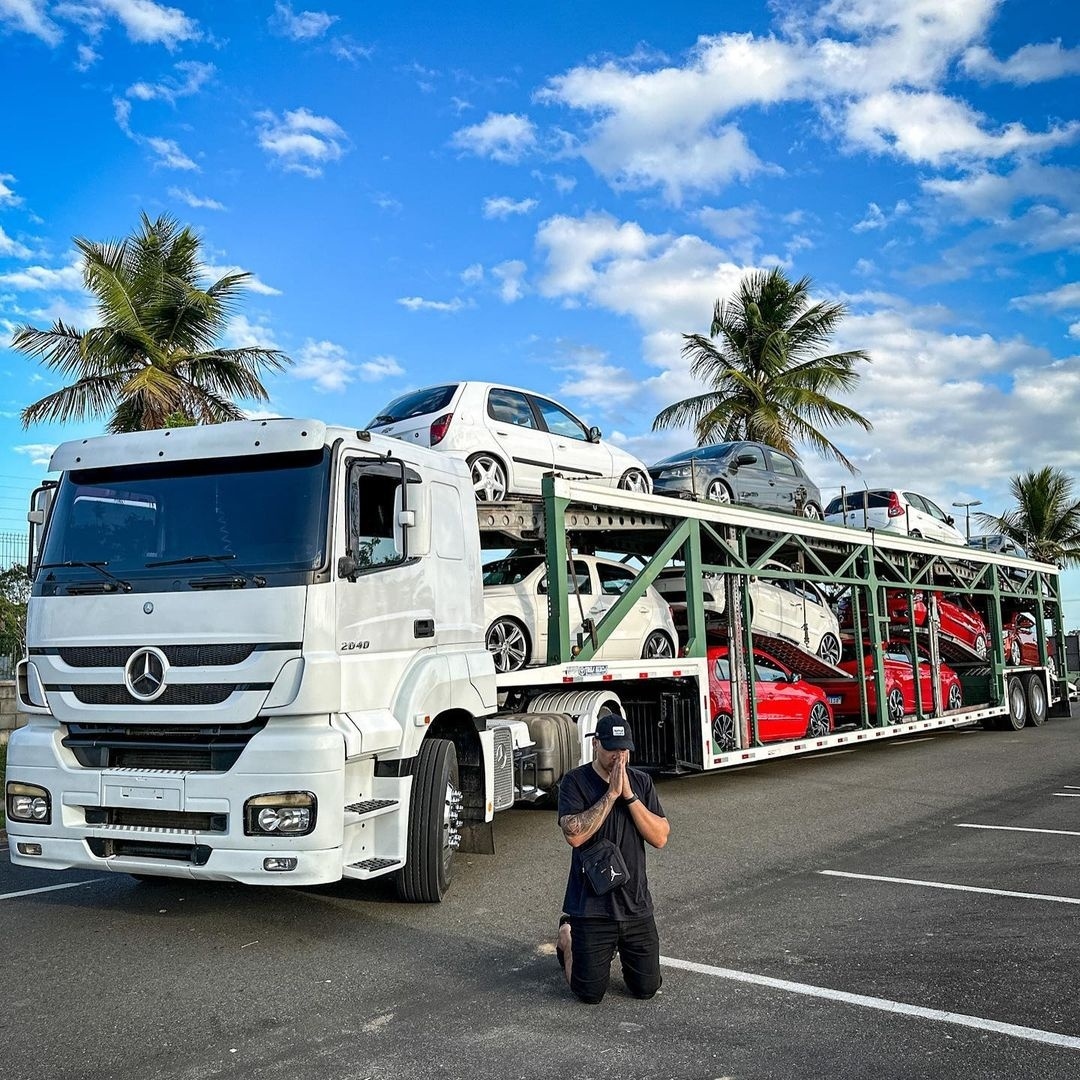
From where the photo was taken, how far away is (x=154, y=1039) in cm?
418

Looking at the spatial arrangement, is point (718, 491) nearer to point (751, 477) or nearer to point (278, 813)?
point (751, 477)

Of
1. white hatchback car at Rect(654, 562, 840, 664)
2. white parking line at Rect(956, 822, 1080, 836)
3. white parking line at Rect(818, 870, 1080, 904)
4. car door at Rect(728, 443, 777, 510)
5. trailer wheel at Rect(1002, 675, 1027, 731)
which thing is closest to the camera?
white parking line at Rect(818, 870, 1080, 904)

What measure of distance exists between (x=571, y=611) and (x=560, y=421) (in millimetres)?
2289

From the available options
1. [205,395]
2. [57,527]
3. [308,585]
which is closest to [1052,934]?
[308,585]

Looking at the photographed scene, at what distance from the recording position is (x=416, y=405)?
31.8 feet

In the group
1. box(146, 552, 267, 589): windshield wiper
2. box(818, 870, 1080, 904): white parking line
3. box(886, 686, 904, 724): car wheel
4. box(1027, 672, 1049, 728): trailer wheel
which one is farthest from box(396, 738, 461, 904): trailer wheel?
box(1027, 672, 1049, 728): trailer wheel

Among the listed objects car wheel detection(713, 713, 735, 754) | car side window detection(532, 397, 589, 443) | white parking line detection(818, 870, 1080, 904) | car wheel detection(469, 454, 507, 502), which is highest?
car side window detection(532, 397, 589, 443)

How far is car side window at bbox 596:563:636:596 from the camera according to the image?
396 inches

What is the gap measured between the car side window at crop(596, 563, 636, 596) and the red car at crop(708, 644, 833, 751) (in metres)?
1.34

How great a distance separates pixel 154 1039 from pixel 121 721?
169 cm

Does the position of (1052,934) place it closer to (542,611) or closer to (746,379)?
(542,611)

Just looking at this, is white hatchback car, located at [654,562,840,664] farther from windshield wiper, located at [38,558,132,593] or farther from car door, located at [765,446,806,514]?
windshield wiper, located at [38,558,132,593]

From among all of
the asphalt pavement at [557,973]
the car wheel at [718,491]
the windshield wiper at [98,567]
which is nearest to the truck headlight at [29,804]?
the asphalt pavement at [557,973]

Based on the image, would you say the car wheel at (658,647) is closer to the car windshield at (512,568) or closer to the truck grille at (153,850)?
the car windshield at (512,568)
